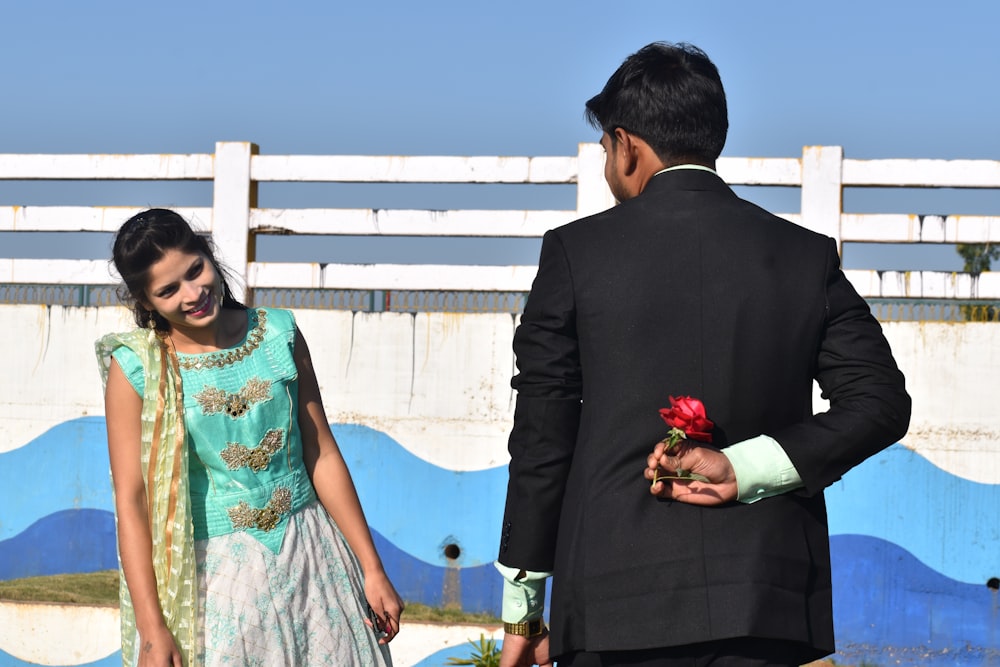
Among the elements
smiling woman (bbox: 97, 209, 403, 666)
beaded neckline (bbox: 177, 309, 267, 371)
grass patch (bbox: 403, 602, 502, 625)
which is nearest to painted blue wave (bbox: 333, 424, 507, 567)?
grass patch (bbox: 403, 602, 502, 625)

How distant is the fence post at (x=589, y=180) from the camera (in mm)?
6918

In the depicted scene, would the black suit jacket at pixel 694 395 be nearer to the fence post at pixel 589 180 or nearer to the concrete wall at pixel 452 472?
the concrete wall at pixel 452 472

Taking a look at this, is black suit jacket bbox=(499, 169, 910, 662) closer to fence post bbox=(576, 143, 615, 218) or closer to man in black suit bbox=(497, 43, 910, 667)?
man in black suit bbox=(497, 43, 910, 667)

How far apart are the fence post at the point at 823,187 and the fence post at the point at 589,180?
1061 millimetres

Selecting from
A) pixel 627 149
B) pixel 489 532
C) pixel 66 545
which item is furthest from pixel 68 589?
pixel 627 149

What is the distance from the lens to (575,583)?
2168 millimetres

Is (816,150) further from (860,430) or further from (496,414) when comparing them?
(860,430)

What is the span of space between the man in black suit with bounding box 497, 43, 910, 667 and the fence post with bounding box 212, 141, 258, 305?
524 centimetres

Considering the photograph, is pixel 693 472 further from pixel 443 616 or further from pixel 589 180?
pixel 589 180

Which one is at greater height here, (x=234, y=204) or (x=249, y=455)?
(x=234, y=204)

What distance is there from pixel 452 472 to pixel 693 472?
4.78 metres

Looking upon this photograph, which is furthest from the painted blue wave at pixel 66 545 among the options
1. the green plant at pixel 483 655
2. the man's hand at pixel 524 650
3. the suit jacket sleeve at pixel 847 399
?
the suit jacket sleeve at pixel 847 399

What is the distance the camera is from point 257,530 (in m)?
3.06

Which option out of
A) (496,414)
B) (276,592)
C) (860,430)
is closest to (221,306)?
(276,592)
